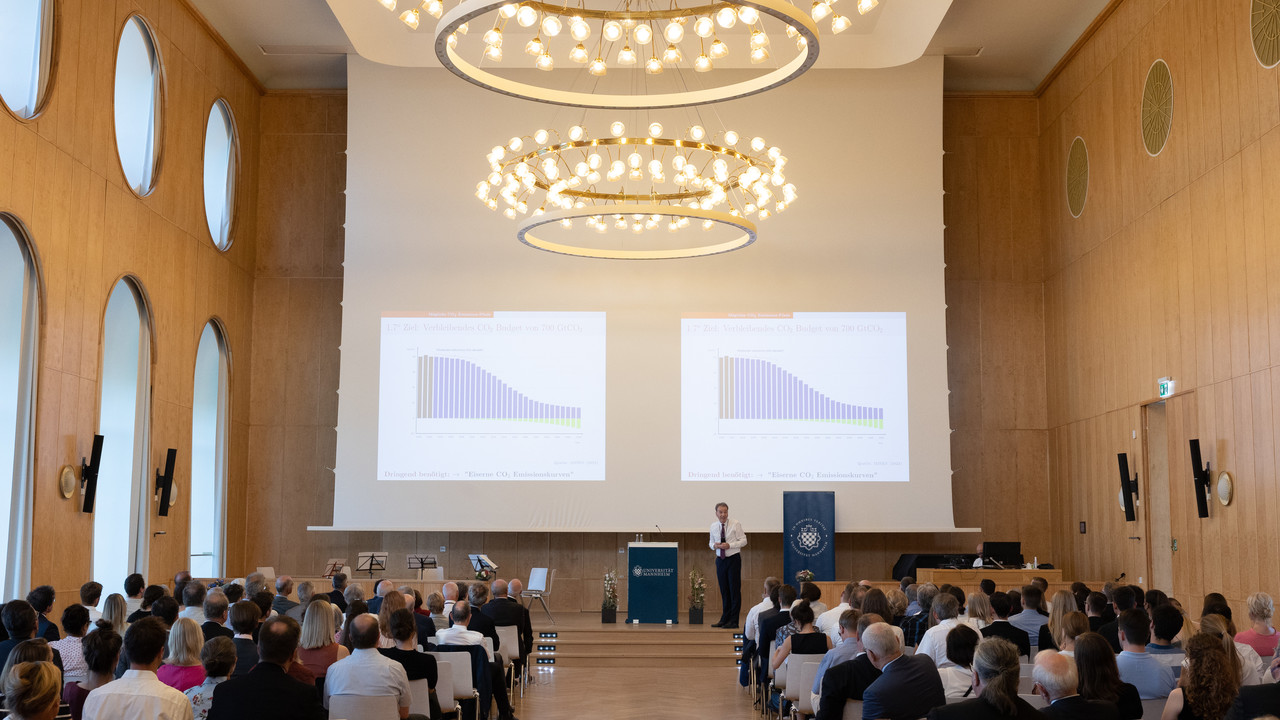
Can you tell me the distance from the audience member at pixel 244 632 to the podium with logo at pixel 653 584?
7.76m

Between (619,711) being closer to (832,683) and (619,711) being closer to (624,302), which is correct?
(832,683)

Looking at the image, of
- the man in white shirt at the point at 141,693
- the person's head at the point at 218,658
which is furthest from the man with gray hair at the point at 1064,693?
the person's head at the point at 218,658

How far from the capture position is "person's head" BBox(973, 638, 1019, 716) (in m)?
3.87

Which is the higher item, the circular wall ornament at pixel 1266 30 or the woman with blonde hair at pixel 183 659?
the circular wall ornament at pixel 1266 30

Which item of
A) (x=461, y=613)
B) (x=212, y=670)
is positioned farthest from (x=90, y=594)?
(x=212, y=670)

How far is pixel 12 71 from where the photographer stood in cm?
991

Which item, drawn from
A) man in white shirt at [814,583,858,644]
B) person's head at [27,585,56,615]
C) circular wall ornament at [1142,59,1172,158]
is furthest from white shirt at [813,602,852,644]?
circular wall ornament at [1142,59,1172,158]

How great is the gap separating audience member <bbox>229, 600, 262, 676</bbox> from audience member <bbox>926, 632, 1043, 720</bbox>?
3.59 metres

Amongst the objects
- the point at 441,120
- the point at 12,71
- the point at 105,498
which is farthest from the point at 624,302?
the point at 12,71

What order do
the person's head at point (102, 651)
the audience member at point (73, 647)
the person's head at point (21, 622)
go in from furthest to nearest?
the audience member at point (73, 647)
the person's head at point (21, 622)
the person's head at point (102, 651)

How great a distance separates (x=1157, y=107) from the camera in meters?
12.3

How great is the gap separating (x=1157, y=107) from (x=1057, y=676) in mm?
9998

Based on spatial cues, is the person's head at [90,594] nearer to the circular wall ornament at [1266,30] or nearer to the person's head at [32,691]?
the person's head at [32,691]

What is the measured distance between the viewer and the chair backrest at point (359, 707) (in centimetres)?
534
